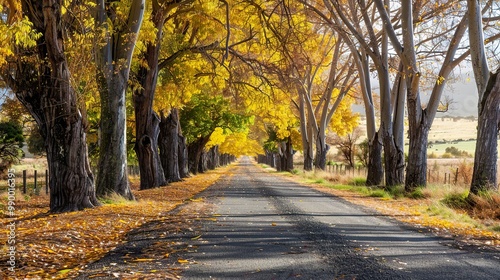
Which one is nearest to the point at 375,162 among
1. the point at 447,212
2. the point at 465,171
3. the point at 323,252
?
the point at 465,171

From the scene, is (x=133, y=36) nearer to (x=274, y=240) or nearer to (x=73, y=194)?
(x=73, y=194)

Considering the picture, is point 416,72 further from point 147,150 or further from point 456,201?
point 147,150

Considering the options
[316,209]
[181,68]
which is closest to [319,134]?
[181,68]

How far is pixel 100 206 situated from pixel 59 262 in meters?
5.55

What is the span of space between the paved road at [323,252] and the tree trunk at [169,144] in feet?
55.7

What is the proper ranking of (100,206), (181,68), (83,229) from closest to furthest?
(83,229)
(100,206)
(181,68)

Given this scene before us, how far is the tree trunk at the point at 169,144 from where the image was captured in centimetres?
2641

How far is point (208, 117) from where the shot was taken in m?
34.9

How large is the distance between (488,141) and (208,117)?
78.7 ft

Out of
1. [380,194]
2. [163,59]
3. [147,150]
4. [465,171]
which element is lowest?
[380,194]

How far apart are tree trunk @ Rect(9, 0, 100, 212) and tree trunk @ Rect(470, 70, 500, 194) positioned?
31.3 ft

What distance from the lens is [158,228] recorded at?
28.1 ft

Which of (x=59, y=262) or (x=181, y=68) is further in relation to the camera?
(x=181, y=68)

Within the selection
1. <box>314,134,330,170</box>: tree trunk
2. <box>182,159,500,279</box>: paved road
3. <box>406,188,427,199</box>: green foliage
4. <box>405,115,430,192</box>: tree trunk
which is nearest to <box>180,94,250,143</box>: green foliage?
<box>314,134,330,170</box>: tree trunk
